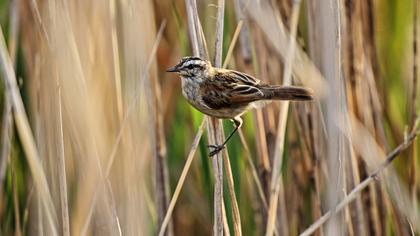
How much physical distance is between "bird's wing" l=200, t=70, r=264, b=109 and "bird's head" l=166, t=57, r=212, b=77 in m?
0.09

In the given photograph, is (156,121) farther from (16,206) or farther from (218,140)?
(16,206)

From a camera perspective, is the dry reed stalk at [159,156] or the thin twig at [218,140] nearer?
the thin twig at [218,140]

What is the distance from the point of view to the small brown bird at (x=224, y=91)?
2.44 meters

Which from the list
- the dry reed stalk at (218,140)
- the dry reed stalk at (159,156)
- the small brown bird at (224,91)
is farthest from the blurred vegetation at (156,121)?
the dry reed stalk at (218,140)

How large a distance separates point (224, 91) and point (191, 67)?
22 centimetres

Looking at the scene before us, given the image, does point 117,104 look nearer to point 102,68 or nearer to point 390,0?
point 102,68

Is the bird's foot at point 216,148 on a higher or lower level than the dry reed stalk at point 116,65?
lower

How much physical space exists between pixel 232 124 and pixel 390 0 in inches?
38.6

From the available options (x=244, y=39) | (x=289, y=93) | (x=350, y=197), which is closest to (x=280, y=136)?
(x=289, y=93)

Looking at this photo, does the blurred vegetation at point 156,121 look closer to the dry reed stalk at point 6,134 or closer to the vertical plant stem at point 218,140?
the dry reed stalk at point 6,134

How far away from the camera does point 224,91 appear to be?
2.64m

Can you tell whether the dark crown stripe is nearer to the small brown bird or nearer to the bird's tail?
the small brown bird

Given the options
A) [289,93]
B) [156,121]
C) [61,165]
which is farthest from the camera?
[156,121]

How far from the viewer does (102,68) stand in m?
2.67
